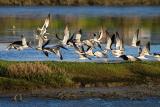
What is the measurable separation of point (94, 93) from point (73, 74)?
1.81 meters

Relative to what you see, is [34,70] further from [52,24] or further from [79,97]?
[52,24]

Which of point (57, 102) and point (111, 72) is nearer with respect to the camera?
point (57, 102)

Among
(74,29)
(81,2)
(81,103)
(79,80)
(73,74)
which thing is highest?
(73,74)

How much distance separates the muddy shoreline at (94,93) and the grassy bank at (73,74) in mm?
318

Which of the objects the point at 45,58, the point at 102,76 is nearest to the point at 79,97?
the point at 102,76

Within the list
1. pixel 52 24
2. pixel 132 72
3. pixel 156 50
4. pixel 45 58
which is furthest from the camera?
pixel 52 24

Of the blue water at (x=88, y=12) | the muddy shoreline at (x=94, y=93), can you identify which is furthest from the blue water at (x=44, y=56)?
the blue water at (x=88, y=12)

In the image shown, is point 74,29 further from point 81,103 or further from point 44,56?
point 81,103

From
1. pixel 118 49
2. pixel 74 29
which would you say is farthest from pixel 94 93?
pixel 74 29

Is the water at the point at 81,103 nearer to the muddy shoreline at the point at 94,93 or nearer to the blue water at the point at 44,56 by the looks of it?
the muddy shoreline at the point at 94,93

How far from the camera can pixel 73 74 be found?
2292cm

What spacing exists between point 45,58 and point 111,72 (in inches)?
223

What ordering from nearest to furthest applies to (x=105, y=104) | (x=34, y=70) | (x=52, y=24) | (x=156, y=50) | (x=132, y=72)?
(x=105, y=104) < (x=34, y=70) < (x=132, y=72) < (x=156, y=50) < (x=52, y=24)

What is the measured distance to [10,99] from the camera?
804 inches
